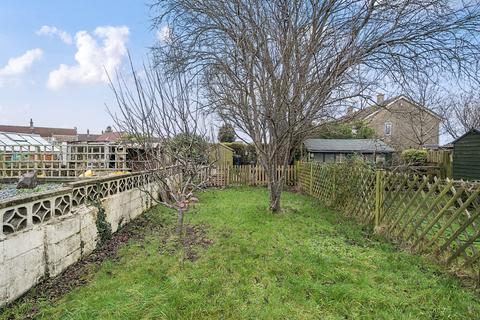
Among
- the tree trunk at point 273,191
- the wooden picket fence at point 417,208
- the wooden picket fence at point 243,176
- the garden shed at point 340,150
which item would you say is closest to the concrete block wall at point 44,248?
the tree trunk at point 273,191

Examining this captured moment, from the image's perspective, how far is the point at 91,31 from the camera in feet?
23.7

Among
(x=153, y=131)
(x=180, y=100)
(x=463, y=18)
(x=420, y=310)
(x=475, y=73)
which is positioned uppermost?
(x=463, y=18)

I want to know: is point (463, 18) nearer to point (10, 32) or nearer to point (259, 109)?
point (259, 109)

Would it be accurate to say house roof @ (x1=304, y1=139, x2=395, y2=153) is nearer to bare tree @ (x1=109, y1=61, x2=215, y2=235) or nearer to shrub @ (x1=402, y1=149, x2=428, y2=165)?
shrub @ (x1=402, y1=149, x2=428, y2=165)

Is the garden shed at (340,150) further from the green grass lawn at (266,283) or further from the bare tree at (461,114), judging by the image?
the green grass lawn at (266,283)

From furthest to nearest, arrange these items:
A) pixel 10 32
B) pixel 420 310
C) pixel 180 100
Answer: pixel 10 32
pixel 180 100
pixel 420 310

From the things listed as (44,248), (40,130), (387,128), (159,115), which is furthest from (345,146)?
(40,130)

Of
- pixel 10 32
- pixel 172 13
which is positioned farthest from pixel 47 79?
pixel 172 13

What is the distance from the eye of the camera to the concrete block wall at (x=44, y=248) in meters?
2.63

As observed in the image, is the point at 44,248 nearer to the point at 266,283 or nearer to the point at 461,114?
the point at 266,283

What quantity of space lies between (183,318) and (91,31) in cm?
736

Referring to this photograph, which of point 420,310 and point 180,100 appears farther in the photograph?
point 180,100

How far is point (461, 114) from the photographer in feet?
69.7

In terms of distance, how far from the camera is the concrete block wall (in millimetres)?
2625
